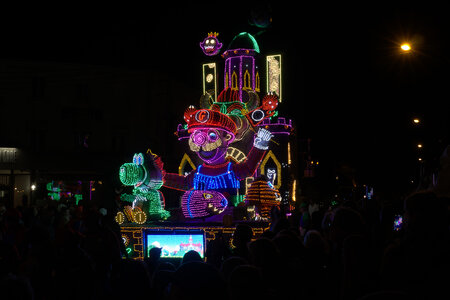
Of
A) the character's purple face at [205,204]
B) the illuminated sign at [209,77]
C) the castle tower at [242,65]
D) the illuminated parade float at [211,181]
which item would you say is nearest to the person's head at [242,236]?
the illuminated parade float at [211,181]

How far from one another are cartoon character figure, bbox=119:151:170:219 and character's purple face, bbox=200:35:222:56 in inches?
338

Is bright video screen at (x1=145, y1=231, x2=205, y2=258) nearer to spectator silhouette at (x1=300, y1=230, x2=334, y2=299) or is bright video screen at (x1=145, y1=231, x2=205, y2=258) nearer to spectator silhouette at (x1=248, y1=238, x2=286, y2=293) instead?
spectator silhouette at (x1=300, y1=230, x2=334, y2=299)

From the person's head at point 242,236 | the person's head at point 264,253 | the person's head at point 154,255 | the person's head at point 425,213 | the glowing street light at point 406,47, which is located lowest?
the person's head at point 154,255

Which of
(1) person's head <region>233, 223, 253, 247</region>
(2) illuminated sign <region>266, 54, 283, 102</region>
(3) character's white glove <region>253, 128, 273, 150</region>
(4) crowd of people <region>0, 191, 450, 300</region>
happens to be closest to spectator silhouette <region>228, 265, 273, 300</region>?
(4) crowd of people <region>0, 191, 450, 300</region>

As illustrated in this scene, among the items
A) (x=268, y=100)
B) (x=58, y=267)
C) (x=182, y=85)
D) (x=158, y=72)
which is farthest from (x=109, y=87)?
(x=58, y=267)

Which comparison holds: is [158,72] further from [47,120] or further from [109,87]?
[47,120]

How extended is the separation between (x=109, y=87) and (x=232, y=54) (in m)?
13.7

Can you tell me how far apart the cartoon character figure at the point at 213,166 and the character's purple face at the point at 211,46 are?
730 cm

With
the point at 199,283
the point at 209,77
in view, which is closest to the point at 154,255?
the point at 199,283

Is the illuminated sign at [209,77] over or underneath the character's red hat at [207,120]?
over

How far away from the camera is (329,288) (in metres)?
4.36

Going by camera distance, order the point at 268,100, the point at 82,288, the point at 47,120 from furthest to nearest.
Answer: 1. the point at 47,120
2. the point at 268,100
3. the point at 82,288

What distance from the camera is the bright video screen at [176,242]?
36.5 feet

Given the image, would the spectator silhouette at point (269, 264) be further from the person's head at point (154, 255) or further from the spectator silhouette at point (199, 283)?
the person's head at point (154, 255)
